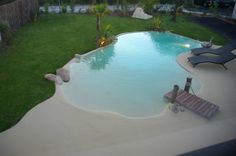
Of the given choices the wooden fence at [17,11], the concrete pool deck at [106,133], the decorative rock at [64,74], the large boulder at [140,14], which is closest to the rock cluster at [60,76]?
the decorative rock at [64,74]

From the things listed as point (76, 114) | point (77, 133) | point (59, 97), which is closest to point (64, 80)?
point (59, 97)

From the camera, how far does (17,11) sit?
1623 cm

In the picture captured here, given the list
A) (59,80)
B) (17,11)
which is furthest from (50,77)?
(17,11)

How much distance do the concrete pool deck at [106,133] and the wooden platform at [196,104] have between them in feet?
0.58

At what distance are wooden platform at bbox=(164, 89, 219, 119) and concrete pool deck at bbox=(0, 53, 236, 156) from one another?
177 millimetres

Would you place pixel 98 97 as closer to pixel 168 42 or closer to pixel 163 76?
pixel 163 76

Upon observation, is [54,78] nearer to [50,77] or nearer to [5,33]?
[50,77]

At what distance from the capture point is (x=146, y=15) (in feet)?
68.2

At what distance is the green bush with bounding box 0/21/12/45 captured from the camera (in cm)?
1293

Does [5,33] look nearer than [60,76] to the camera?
No

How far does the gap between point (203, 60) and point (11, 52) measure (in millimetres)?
9713

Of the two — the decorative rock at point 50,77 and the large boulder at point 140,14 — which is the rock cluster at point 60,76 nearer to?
the decorative rock at point 50,77

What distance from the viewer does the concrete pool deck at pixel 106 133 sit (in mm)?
6453

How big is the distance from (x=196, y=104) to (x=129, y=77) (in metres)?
3.41
